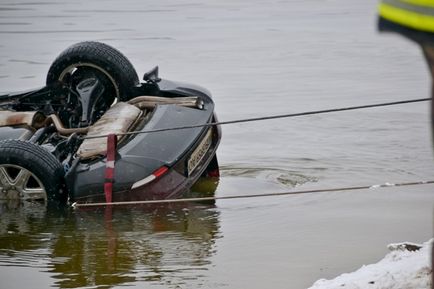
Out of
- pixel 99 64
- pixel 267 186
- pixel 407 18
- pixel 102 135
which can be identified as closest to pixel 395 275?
pixel 407 18

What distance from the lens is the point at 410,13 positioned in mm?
1995

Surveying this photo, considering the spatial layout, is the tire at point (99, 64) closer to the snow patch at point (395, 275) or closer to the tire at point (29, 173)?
the tire at point (29, 173)

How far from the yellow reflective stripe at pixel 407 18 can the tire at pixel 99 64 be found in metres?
8.29

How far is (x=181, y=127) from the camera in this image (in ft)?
27.8

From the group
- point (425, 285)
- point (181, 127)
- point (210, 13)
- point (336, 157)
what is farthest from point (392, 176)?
point (210, 13)

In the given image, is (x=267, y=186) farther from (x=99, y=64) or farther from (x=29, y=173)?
(x=29, y=173)

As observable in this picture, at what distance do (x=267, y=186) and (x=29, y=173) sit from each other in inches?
98.4

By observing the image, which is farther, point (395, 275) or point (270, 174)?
point (270, 174)

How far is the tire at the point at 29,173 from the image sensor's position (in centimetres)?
823

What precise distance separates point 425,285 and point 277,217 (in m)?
3.35

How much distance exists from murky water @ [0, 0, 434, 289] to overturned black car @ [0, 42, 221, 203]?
0.35 m

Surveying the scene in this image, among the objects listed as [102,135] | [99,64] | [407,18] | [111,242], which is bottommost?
[111,242]

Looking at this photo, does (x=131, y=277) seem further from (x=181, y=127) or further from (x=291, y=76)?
(x=291, y=76)

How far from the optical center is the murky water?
723 cm
